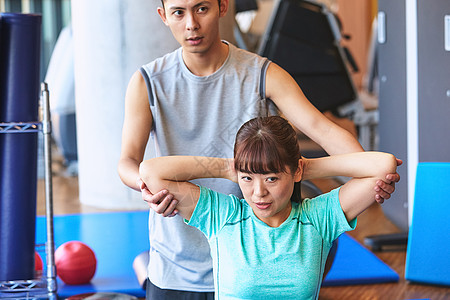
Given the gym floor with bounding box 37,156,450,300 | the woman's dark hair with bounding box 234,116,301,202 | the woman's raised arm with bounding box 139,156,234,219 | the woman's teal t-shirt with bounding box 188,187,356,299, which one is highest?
the woman's dark hair with bounding box 234,116,301,202

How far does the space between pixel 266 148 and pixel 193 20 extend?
0.37 metres

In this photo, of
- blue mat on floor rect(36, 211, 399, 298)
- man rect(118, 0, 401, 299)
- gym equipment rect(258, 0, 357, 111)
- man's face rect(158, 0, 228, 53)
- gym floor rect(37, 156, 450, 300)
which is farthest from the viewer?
gym equipment rect(258, 0, 357, 111)

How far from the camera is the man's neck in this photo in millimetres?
1590

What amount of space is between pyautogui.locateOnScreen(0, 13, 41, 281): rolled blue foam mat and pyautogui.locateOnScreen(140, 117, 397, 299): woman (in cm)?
93

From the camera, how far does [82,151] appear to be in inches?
182

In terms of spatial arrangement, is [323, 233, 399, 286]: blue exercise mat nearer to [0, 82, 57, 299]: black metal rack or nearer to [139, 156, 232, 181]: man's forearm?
[0, 82, 57, 299]: black metal rack

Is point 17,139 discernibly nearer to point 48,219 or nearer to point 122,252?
point 48,219

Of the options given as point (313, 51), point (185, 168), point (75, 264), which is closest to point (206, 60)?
point (185, 168)

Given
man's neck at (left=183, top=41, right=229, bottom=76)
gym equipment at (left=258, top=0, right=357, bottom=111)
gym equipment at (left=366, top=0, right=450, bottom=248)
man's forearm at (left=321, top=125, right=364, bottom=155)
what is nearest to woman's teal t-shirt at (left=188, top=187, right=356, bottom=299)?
man's forearm at (left=321, top=125, right=364, bottom=155)

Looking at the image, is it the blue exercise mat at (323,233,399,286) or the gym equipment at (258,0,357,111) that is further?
the gym equipment at (258,0,357,111)

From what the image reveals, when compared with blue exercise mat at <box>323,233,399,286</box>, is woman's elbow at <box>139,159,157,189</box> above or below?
above

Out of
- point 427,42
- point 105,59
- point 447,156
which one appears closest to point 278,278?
point 447,156

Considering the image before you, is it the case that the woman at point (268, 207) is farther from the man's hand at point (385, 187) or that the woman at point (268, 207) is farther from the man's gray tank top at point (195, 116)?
the man's gray tank top at point (195, 116)

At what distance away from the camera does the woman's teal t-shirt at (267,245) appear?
4.60 feet
